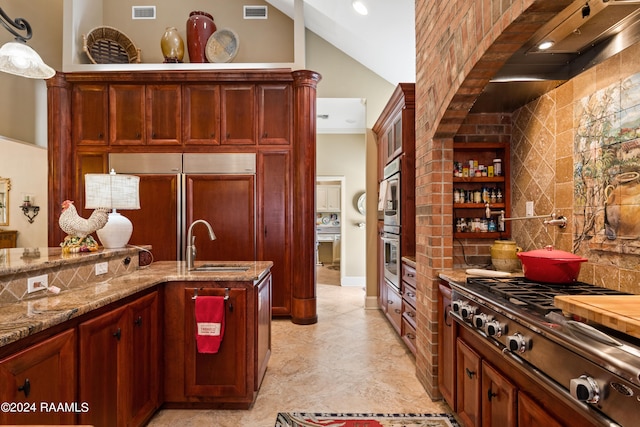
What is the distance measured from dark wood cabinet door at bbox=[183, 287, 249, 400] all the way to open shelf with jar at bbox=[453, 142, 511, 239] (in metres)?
1.62

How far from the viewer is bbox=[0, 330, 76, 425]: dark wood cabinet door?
1.13 m

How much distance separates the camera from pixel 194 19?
4.25m

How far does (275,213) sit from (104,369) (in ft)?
8.31

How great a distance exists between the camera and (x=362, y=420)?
2.11 m

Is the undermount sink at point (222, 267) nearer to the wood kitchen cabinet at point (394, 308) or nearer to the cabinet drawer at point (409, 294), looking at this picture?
the cabinet drawer at point (409, 294)

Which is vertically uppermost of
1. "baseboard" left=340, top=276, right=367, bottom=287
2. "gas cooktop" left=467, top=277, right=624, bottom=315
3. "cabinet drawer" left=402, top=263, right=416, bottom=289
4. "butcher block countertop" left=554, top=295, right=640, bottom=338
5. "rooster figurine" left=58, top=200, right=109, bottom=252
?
"rooster figurine" left=58, top=200, right=109, bottom=252

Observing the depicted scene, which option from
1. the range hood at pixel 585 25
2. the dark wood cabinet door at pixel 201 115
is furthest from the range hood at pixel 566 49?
the dark wood cabinet door at pixel 201 115

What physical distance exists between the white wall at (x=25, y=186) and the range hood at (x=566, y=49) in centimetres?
671

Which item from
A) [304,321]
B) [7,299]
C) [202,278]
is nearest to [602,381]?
[202,278]

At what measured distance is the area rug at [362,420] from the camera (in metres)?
2.06

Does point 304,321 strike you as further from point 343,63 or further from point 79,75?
point 79,75

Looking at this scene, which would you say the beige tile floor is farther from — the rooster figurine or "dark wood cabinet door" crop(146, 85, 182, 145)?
"dark wood cabinet door" crop(146, 85, 182, 145)

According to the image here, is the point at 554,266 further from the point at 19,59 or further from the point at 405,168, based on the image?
the point at 19,59

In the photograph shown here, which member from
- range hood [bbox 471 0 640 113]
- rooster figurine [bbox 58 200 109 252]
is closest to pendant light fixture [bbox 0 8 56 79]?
rooster figurine [bbox 58 200 109 252]
